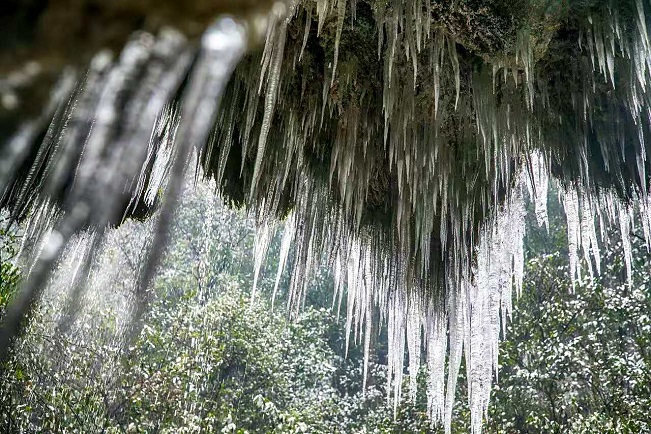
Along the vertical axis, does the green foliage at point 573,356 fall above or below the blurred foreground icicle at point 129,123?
above

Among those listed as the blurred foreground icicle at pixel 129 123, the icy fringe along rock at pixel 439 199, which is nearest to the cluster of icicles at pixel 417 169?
the icy fringe along rock at pixel 439 199

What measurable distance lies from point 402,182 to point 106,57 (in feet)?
11.8

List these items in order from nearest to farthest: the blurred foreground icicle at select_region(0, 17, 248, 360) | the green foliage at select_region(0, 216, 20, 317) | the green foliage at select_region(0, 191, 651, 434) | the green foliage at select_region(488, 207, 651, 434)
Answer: the blurred foreground icicle at select_region(0, 17, 248, 360), the green foliage at select_region(0, 216, 20, 317), the green foliage at select_region(0, 191, 651, 434), the green foliage at select_region(488, 207, 651, 434)

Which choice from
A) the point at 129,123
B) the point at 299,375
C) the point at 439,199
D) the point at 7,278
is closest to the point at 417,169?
the point at 439,199

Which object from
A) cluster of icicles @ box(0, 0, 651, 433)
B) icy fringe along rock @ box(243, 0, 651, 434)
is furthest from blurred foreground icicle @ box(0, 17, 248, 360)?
icy fringe along rock @ box(243, 0, 651, 434)

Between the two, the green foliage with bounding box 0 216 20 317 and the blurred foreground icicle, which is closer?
the blurred foreground icicle

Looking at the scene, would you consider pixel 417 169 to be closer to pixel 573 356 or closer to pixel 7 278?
pixel 7 278

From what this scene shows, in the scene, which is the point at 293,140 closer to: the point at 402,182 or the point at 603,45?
the point at 402,182

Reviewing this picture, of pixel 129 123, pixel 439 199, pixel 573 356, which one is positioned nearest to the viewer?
pixel 129 123

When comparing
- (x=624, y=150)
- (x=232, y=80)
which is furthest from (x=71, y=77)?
(x=624, y=150)

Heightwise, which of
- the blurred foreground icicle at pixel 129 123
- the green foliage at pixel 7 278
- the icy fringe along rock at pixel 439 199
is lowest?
the blurred foreground icicle at pixel 129 123

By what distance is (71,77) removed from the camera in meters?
0.61

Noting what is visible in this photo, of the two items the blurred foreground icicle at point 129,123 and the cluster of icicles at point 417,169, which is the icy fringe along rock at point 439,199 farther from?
the blurred foreground icicle at point 129,123

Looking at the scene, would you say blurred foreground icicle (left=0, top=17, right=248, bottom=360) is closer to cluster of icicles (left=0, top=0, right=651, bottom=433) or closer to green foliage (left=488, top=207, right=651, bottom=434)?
cluster of icicles (left=0, top=0, right=651, bottom=433)
